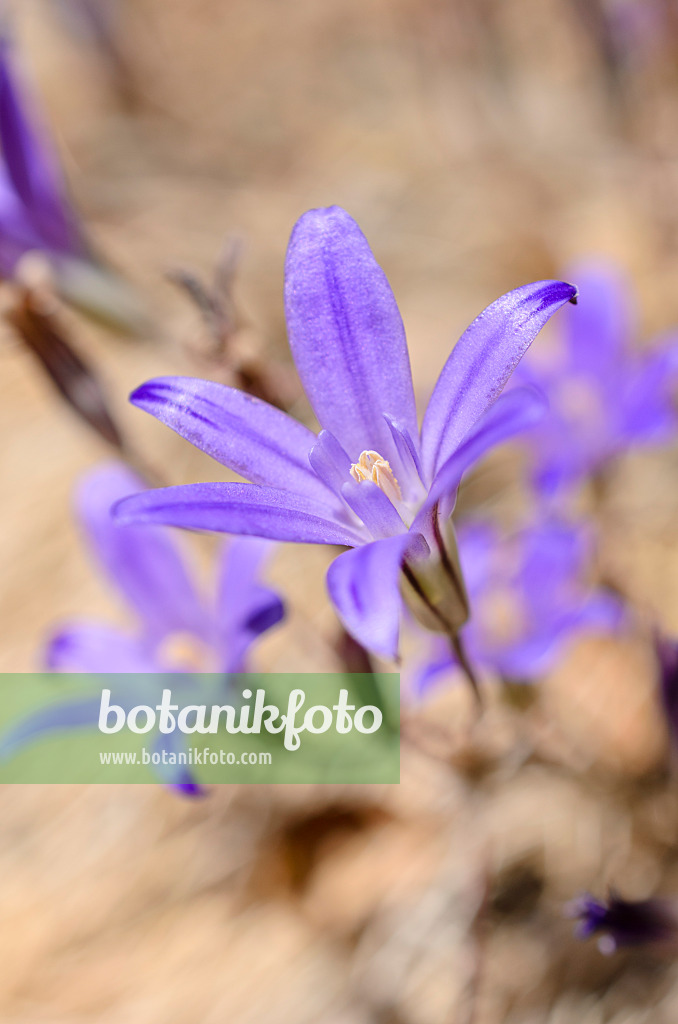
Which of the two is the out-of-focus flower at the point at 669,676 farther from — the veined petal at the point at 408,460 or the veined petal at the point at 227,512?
the veined petal at the point at 227,512

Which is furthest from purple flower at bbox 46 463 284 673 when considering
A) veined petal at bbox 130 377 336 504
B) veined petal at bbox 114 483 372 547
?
veined petal at bbox 114 483 372 547

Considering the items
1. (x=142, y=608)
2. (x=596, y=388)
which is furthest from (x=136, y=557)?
(x=596, y=388)

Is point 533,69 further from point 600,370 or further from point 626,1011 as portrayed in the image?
point 626,1011

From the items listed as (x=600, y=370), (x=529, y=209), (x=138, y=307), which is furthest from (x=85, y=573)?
(x=529, y=209)

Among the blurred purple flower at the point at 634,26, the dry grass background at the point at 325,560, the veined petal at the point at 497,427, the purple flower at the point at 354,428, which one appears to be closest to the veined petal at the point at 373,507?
the purple flower at the point at 354,428

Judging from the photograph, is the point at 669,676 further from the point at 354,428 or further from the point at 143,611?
the point at 143,611

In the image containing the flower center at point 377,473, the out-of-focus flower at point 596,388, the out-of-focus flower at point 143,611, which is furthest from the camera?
the out-of-focus flower at point 596,388

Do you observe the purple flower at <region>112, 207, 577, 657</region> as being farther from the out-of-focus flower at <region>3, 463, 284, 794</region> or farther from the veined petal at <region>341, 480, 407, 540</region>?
the out-of-focus flower at <region>3, 463, 284, 794</region>
